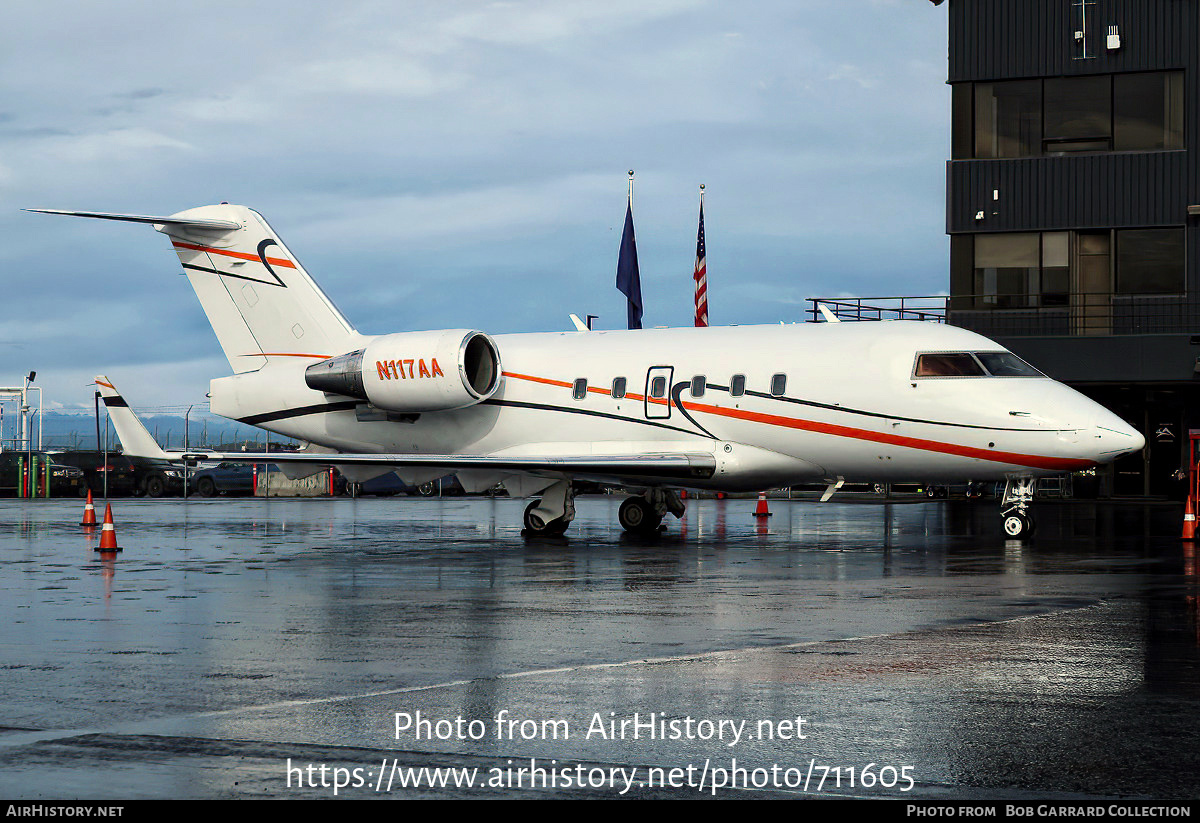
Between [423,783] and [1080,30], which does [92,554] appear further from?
[1080,30]

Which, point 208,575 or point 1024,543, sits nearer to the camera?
point 208,575

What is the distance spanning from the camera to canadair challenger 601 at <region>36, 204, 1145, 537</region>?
2020cm

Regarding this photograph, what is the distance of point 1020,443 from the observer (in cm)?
1952

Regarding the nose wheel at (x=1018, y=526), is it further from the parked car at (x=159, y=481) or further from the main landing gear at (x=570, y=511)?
the parked car at (x=159, y=481)

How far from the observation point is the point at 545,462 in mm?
21328

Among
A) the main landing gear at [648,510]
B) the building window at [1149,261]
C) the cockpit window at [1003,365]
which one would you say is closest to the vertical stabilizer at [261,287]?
the main landing gear at [648,510]

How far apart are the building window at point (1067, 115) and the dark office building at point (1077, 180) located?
0.04m

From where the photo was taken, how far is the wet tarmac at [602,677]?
593cm

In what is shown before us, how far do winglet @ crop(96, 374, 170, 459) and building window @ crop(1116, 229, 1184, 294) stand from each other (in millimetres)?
24907

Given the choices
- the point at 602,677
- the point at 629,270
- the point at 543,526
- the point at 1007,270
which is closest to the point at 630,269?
the point at 629,270

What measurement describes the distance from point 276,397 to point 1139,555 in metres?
15.0

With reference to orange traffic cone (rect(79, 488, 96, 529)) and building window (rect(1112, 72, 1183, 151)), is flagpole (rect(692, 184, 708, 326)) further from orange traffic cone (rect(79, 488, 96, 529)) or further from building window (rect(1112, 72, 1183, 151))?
orange traffic cone (rect(79, 488, 96, 529))

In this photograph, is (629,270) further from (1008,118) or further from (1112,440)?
(1112,440)
